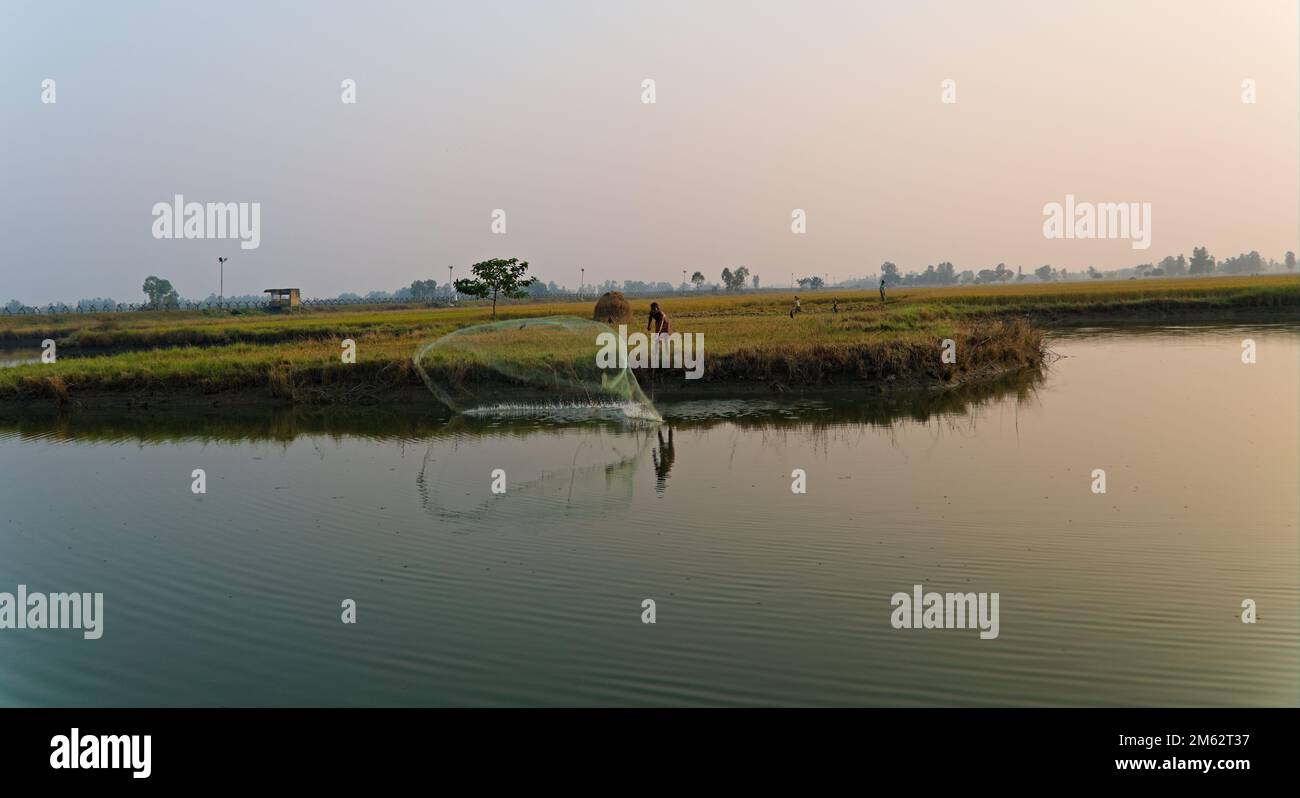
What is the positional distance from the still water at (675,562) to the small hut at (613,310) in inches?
1028

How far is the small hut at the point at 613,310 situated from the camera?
145 ft

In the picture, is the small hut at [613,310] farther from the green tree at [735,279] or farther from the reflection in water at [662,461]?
the green tree at [735,279]

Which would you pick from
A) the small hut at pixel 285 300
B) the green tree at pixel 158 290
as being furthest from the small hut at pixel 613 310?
the green tree at pixel 158 290

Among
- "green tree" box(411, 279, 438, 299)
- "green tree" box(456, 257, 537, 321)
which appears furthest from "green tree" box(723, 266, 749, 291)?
"green tree" box(456, 257, 537, 321)

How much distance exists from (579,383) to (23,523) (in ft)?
29.9

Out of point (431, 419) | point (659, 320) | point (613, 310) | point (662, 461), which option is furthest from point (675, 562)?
point (613, 310)

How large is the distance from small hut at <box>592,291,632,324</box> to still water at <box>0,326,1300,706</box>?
2611cm

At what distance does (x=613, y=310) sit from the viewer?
146 ft

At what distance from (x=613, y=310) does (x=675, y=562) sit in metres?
35.4

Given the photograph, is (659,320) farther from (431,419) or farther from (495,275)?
(495,275)

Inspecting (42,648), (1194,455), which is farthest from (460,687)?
(1194,455)

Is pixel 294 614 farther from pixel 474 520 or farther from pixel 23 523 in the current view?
pixel 23 523

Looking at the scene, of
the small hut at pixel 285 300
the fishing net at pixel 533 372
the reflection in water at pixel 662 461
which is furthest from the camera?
the small hut at pixel 285 300
